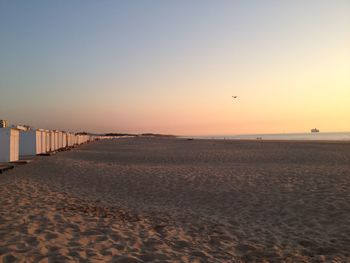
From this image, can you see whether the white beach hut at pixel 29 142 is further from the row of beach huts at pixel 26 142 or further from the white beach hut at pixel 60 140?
the white beach hut at pixel 60 140

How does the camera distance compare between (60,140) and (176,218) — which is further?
(60,140)

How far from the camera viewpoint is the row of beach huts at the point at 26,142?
18756 millimetres

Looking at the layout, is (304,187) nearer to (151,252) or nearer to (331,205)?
(331,205)

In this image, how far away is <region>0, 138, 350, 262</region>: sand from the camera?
584cm

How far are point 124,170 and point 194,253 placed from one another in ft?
39.4

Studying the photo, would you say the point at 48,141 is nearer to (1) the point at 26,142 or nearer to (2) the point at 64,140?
(1) the point at 26,142

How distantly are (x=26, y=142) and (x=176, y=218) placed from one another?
2009 cm

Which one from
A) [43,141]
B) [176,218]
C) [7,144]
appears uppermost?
[43,141]

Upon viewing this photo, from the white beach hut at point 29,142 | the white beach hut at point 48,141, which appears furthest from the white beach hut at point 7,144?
the white beach hut at point 48,141

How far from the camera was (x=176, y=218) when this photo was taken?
331 inches

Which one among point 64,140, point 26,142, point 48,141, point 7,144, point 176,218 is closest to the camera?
point 176,218

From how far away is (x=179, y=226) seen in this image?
7660mm

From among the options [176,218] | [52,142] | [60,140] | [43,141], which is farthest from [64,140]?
[176,218]

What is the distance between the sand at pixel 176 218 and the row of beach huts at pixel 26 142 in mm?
4621
